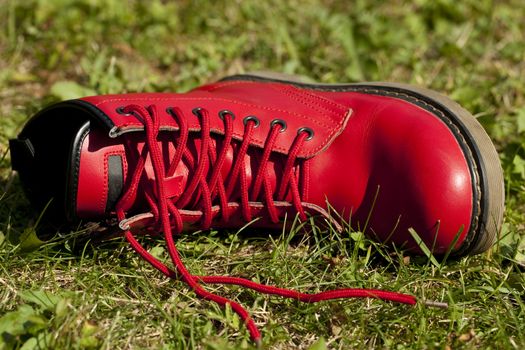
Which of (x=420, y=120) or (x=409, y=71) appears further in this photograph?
(x=409, y=71)

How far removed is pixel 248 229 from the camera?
6.54 feet

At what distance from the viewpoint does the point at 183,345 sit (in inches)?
60.7

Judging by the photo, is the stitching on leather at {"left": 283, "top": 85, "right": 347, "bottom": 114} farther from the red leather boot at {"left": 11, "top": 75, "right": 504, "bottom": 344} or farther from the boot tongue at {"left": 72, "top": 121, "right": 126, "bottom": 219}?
the boot tongue at {"left": 72, "top": 121, "right": 126, "bottom": 219}

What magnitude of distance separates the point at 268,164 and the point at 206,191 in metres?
0.19

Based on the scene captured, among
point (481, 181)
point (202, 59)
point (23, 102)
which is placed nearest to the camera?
point (481, 181)

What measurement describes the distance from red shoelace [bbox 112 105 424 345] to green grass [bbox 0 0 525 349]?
0.04m

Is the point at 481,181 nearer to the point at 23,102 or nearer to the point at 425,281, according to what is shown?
the point at 425,281

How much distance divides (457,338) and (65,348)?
0.86m

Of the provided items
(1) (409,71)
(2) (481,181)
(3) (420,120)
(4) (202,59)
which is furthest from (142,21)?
(2) (481,181)

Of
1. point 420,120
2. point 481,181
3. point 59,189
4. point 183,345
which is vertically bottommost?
point 183,345

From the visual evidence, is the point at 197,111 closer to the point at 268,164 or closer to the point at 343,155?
the point at 268,164

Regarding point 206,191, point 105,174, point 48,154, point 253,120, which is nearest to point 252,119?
point 253,120

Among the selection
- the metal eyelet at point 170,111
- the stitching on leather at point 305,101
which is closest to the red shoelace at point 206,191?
the metal eyelet at point 170,111

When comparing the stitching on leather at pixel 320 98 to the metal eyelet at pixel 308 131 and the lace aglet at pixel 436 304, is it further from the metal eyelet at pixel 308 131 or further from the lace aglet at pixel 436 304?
the lace aglet at pixel 436 304
